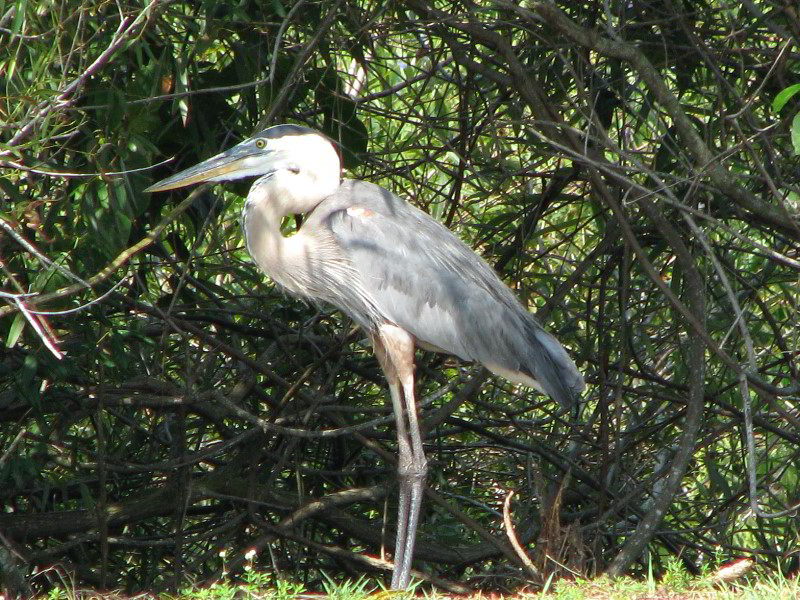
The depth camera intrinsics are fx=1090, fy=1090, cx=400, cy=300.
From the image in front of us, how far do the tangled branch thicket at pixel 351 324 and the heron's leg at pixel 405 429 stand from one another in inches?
5.6

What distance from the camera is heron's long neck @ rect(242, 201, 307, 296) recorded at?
14.6 feet

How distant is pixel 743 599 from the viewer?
2.88 m

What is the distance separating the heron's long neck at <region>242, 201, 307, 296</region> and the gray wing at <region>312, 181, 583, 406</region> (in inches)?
7.1

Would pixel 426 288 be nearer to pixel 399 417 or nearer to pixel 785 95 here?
pixel 399 417

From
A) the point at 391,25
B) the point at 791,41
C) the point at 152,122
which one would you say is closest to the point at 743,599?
the point at 791,41

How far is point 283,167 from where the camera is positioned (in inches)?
173

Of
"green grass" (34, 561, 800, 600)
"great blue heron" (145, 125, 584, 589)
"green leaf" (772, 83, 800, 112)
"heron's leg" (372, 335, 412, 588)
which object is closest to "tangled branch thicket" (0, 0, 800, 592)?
"heron's leg" (372, 335, 412, 588)

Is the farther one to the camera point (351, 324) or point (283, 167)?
point (351, 324)

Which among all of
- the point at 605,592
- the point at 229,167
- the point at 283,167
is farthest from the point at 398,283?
the point at 605,592

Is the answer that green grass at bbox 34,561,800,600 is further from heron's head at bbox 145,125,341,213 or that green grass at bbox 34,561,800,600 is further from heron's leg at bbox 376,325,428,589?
heron's head at bbox 145,125,341,213

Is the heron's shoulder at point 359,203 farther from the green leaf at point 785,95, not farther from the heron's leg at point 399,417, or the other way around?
the green leaf at point 785,95

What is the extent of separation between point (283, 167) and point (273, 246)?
0.35 m

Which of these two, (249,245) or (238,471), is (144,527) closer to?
(238,471)

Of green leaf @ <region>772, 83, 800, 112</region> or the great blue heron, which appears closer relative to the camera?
green leaf @ <region>772, 83, 800, 112</region>
